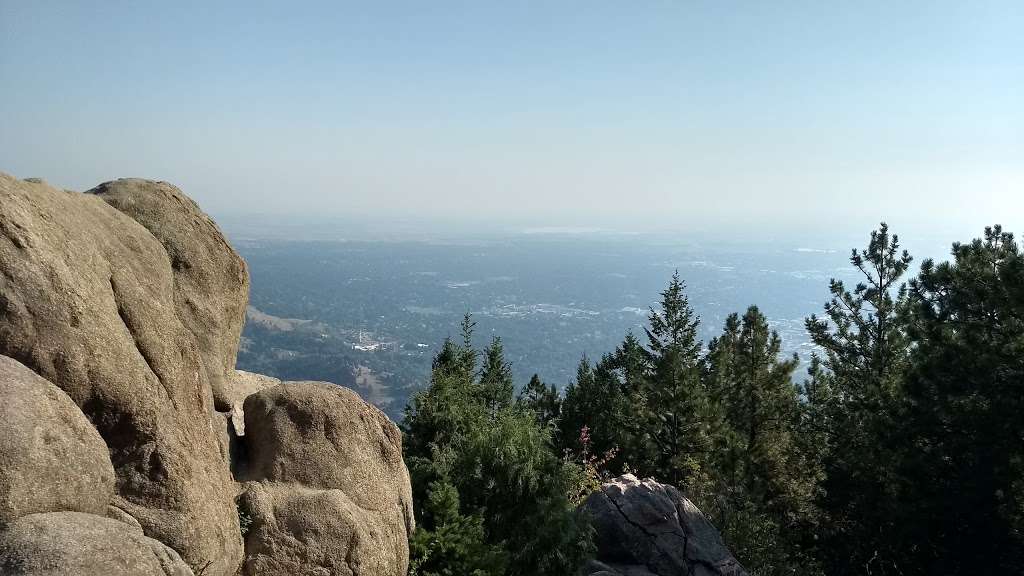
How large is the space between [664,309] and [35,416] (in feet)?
101

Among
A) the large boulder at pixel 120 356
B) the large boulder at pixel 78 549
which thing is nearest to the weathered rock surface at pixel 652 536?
the large boulder at pixel 120 356

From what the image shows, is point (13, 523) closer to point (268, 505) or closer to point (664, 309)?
point (268, 505)

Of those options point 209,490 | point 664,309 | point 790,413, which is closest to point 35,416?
point 209,490

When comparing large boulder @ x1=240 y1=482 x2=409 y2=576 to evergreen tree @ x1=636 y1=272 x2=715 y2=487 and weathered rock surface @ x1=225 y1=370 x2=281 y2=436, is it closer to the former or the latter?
weathered rock surface @ x1=225 y1=370 x2=281 y2=436

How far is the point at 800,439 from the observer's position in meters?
34.3

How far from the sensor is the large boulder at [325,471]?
10414 mm

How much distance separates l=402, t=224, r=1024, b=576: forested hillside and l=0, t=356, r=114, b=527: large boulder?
311 inches

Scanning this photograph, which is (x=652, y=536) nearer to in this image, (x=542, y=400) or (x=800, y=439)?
(x=800, y=439)

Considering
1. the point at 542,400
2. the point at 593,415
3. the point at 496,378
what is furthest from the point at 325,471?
the point at 542,400

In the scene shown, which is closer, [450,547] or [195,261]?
[195,261]

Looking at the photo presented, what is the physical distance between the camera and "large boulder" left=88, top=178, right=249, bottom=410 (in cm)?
1181

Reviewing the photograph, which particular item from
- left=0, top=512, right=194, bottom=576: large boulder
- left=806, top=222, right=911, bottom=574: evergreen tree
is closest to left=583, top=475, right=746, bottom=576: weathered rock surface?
left=806, top=222, right=911, bottom=574: evergreen tree

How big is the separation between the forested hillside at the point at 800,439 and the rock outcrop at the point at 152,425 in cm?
321

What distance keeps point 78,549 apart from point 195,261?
7.39 metres
